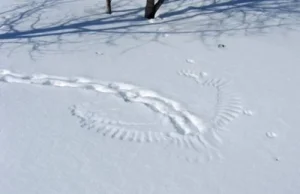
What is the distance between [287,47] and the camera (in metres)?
4.01

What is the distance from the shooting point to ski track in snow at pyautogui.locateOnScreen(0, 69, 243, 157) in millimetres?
2719

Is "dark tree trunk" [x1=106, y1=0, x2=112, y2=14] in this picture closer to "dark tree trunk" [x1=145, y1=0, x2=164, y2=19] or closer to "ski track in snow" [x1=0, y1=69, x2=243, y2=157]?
"dark tree trunk" [x1=145, y1=0, x2=164, y2=19]

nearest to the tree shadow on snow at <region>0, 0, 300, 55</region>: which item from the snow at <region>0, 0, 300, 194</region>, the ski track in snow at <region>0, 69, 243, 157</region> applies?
the snow at <region>0, 0, 300, 194</region>

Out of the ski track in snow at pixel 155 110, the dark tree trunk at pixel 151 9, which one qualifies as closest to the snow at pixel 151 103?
the ski track in snow at pixel 155 110

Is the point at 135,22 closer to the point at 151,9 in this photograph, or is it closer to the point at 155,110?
the point at 151,9

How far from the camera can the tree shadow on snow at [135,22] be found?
4379 mm

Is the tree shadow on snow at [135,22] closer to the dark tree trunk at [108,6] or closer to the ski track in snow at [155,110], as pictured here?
the dark tree trunk at [108,6]

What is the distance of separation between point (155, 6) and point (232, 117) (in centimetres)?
255

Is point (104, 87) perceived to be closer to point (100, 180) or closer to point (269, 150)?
point (100, 180)

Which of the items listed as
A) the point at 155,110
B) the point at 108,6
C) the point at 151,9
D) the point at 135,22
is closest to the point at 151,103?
the point at 155,110

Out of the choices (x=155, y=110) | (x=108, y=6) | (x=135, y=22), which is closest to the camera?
(x=155, y=110)

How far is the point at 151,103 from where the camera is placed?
123 inches

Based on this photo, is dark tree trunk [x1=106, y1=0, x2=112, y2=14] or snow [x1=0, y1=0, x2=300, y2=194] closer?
snow [x1=0, y1=0, x2=300, y2=194]

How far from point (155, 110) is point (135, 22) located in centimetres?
216
